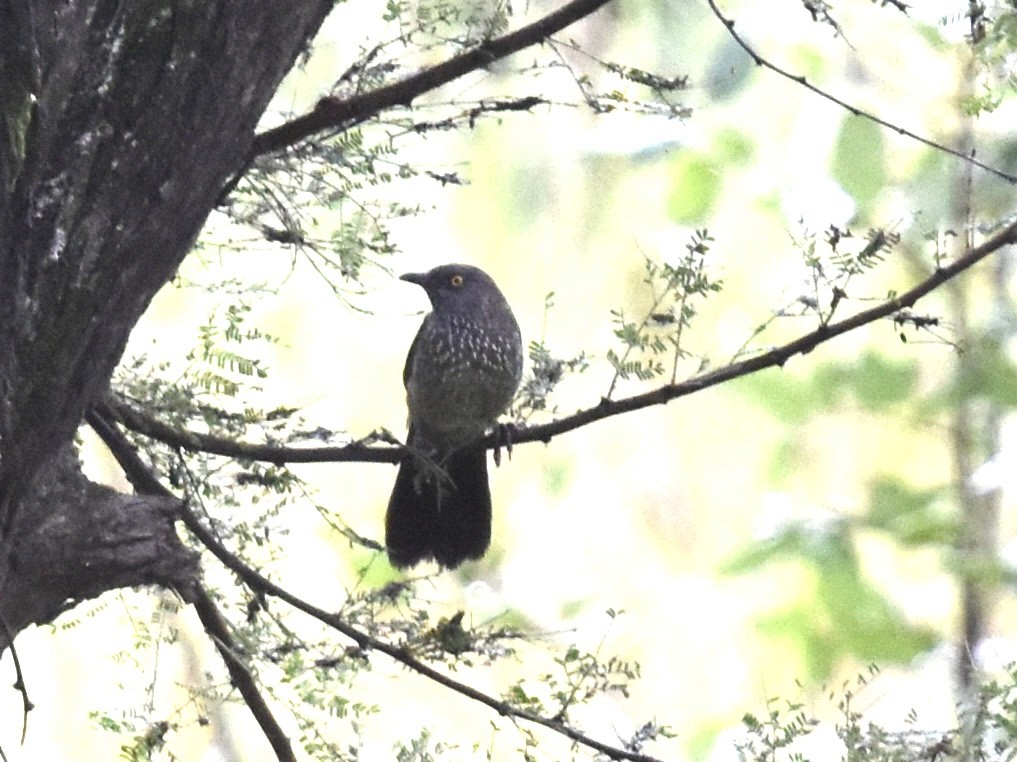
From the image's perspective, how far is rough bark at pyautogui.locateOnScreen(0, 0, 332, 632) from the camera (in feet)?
6.63

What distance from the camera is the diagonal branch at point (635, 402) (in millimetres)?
2709

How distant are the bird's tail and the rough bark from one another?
1945 mm

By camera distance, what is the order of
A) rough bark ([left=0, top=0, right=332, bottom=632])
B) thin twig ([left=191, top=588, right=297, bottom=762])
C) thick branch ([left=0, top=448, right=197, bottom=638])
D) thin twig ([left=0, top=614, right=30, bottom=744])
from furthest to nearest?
thin twig ([left=191, top=588, right=297, bottom=762]) → thick branch ([left=0, top=448, right=197, bottom=638]) → thin twig ([left=0, top=614, right=30, bottom=744]) → rough bark ([left=0, top=0, right=332, bottom=632])

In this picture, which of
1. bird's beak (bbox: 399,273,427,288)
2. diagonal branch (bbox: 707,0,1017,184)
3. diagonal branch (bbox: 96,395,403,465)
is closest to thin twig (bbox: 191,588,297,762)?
diagonal branch (bbox: 96,395,403,465)

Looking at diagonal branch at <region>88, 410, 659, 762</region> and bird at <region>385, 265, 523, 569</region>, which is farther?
bird at <region>385, 265, 523, 569</region>

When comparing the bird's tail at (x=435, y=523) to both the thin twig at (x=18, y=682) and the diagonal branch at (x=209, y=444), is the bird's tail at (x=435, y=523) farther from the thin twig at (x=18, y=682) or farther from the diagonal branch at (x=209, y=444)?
the thin twig at (x=18, y=682)

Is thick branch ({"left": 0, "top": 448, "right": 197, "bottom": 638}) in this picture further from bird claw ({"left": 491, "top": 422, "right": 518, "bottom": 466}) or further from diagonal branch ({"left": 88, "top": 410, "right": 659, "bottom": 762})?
bird claw ({"left": 491, "top": 422, "right": 518, "bottom": 466})

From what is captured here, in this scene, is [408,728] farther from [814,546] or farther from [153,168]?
[153,168]

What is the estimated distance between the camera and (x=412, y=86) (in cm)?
274

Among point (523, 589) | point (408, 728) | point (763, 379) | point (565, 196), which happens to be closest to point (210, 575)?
point (408, 728)

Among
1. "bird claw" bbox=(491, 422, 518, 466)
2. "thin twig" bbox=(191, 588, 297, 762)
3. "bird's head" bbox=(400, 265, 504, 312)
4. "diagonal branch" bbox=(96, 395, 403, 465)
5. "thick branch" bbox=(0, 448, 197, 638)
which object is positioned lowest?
"thick branch" bbox=(0, 448, 197, 638)

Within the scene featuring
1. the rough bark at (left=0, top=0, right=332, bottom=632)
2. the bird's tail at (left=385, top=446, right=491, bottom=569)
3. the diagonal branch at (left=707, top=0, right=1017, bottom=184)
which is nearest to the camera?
the rough bark at (left=0, top=0, right=332, bottom=632)

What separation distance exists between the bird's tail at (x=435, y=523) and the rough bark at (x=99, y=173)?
76.6 inches

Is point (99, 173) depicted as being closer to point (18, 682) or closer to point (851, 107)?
point (18, 682)
